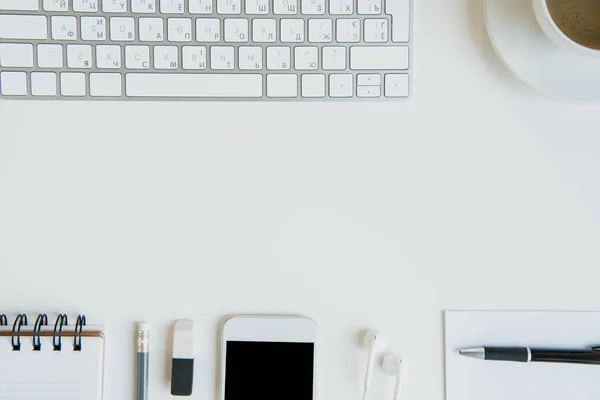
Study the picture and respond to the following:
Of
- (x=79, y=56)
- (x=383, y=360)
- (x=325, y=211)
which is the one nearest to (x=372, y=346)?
(x=383, y=360)

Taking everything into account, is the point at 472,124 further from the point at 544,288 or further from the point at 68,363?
the point at 68,363

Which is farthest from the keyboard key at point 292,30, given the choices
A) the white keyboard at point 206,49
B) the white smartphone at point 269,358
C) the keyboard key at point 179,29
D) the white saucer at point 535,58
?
the white smartphone at point 269,358

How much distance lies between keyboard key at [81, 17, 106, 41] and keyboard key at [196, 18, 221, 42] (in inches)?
4.2

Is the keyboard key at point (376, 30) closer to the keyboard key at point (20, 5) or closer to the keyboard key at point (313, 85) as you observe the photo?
the keyboard key at point (313, 85)

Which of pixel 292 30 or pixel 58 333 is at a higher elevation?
pixel 292 30

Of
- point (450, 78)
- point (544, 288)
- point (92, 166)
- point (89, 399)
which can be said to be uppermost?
point (450, 78)

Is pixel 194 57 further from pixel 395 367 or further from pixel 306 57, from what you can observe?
pixel 395 367

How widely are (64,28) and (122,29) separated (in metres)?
0.06

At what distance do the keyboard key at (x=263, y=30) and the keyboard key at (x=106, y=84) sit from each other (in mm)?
161

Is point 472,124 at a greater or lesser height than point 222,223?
greater

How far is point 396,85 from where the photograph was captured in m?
0.60

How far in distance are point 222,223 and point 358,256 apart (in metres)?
0.16

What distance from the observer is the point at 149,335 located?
24.2 inches

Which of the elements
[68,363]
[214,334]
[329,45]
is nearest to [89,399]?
[68,363]
